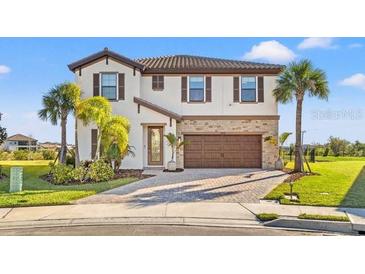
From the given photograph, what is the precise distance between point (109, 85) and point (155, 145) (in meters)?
3.91

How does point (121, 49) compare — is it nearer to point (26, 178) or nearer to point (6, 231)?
point (26, 178)

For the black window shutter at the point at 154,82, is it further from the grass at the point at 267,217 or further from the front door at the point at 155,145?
the grass at the point at 267,217

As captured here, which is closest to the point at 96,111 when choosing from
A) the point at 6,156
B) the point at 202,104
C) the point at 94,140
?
the point at 94,140

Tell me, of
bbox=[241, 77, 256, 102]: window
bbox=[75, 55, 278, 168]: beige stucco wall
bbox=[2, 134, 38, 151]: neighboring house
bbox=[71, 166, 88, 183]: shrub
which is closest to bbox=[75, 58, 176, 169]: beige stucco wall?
bbox=[75, 55, 278, 168]: beige stucco wall

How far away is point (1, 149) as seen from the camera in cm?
1719

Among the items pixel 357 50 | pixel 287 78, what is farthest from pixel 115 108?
pixel 357 50

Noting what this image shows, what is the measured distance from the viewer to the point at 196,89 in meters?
16.6

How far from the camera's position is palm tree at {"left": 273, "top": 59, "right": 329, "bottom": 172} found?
14.0m

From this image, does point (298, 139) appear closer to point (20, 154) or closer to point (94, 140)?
point (94, 140)

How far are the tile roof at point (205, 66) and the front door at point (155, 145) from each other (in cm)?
318

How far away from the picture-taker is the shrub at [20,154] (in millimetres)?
19630

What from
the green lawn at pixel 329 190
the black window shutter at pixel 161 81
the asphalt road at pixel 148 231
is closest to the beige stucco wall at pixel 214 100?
the black window shutter at pixel 161 81

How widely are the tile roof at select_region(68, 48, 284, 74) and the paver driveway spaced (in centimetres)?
551
